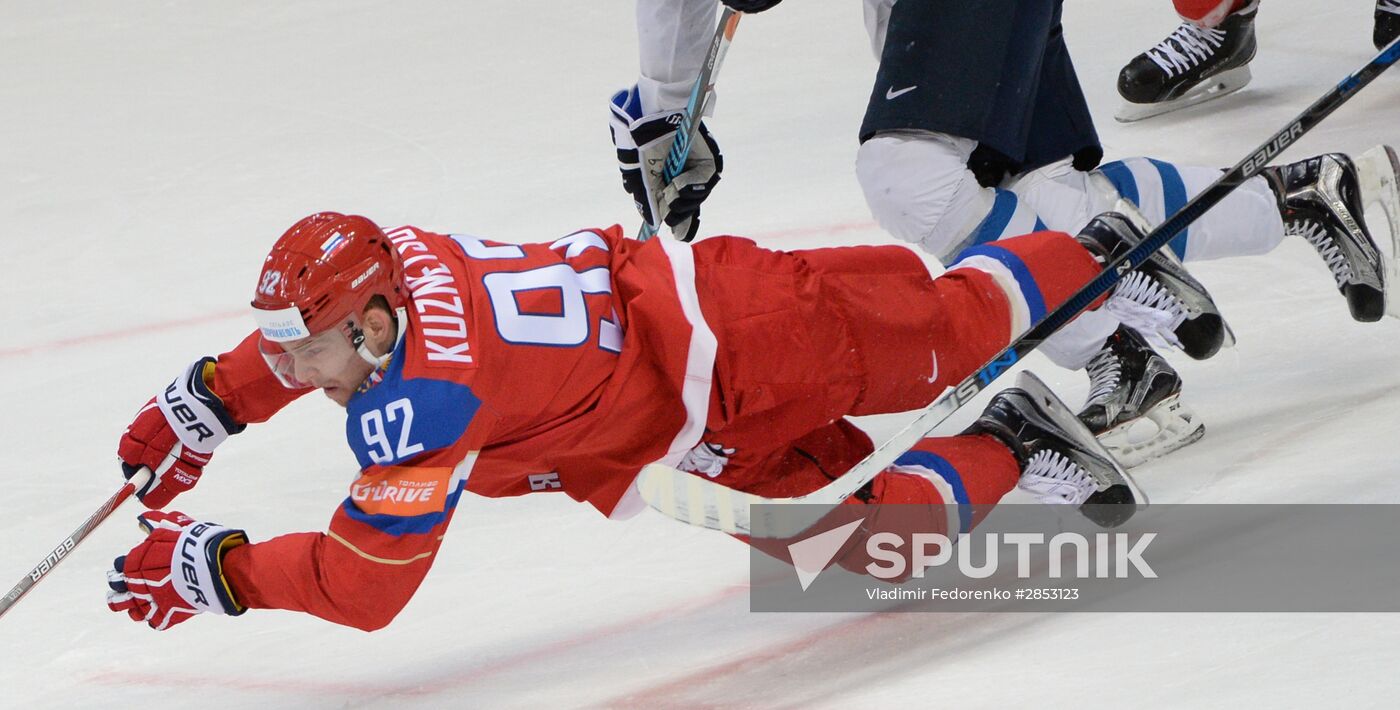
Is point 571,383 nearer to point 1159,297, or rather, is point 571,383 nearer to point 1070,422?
point 1070,422

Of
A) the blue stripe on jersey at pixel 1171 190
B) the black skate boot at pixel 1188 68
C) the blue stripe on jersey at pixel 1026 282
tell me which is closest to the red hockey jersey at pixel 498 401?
the blue stripe on jersey at pixel 1026 282

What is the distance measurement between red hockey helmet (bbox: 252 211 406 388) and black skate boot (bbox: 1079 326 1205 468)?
121 cm

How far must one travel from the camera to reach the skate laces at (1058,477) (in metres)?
2.36

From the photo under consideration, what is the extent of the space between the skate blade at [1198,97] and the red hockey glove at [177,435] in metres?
2.51

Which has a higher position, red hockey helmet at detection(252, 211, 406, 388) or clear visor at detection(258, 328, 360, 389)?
red hockey helmet at detection(252, 211, 406, 388)

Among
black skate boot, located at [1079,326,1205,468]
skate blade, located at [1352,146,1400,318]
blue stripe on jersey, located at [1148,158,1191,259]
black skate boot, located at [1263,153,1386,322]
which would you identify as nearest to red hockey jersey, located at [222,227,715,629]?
black skate boot, located at [1079,326,1205,468]

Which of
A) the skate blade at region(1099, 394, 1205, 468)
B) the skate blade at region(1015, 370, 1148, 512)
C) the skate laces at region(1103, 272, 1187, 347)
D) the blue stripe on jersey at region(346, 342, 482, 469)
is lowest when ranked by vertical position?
the skate blade at region(1099, 394, 1205, 468)

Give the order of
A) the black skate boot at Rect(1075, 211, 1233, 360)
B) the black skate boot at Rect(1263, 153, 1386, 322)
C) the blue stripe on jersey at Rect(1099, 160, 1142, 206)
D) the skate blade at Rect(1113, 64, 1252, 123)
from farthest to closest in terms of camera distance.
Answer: the skate blade at Rect(1113, 64, 1252, 123) → the blue stripe on jersey at Rect(1099, 160, 1142, 206) → the black skate boot at Rect(1263, 153, 1386, 322) → the black skate boot at Rect(1075, 211, 1233, 360)

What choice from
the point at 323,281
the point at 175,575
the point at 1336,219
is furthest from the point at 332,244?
the point at 1336,219

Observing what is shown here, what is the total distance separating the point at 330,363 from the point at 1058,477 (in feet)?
3.53

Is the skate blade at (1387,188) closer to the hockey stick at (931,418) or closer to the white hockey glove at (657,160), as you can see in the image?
the hockey stick at (931,418)

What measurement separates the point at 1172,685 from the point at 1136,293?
2.39 feet

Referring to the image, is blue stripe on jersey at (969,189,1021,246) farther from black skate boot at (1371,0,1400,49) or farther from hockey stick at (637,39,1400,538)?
black skate boot at (1371,0,1400,49)

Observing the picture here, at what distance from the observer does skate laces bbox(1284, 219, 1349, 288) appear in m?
2.55
